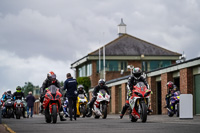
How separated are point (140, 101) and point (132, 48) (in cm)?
6111

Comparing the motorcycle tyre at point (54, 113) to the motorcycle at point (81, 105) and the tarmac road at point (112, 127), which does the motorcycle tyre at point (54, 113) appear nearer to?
the tarmac road at point (112, 127)

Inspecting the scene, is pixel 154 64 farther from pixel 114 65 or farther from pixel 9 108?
pixel 9 108

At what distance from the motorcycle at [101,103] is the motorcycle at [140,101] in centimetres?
673

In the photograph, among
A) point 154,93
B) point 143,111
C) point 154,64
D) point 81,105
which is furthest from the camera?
point 154,64

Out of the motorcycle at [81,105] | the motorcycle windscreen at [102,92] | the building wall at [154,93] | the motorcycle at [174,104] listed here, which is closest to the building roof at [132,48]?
the building wall at [154,93]

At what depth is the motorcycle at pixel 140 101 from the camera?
1836 centimetres

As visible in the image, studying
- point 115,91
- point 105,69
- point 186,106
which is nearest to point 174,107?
point 186,106

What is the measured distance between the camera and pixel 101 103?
26234 millimetres

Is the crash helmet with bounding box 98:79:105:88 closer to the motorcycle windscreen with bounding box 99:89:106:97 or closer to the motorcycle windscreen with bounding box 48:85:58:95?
the motorcycle windscreen with bounding box 99:89:106:97

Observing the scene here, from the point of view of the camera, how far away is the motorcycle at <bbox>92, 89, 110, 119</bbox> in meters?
25.9

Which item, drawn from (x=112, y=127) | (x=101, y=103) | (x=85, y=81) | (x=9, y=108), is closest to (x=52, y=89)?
(x=112, y=127)

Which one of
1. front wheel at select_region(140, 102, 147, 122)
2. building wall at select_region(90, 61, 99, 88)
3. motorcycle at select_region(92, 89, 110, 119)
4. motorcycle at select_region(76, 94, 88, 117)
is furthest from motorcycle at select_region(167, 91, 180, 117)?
building wall at select_region(90, 61, 99, 88)

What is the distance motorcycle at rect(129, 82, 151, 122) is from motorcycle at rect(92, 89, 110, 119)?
673cm

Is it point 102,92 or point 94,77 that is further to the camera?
point 94,77
